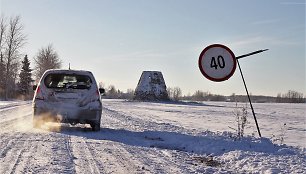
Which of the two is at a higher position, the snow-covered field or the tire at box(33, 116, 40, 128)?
the tire at box(33, 116, 40, 128)

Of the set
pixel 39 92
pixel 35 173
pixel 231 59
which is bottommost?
pixel 35 173

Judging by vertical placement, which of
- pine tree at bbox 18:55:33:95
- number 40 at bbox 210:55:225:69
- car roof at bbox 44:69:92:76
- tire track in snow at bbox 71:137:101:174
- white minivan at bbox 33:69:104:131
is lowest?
tire track in snow at bbox 71:137:101:174

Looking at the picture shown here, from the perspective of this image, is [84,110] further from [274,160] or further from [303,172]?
[303,172]

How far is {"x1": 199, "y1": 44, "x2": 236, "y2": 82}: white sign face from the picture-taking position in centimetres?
927

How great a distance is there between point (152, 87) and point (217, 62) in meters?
52.6

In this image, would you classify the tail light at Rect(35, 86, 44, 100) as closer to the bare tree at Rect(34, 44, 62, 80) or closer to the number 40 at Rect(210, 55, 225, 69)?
the number 40 at Rect(210, 55, 225, 69)

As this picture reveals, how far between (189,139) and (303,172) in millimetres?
4348

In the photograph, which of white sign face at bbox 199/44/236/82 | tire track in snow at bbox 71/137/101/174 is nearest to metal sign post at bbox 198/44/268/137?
white sign face at bbox 199/44/236/82

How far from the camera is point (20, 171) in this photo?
19.2 feet

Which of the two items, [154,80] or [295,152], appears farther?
[154,80]

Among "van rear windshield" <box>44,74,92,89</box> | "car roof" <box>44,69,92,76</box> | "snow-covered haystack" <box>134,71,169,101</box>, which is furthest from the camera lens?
"snow-covered haystack" <box>134,71,169,101</box>

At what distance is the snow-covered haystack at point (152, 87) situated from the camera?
61809mm

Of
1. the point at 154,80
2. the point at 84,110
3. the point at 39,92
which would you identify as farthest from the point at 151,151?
the point at 154,80

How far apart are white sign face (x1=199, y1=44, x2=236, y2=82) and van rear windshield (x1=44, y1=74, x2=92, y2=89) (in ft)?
12.9
